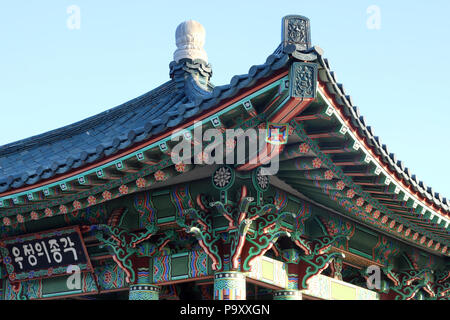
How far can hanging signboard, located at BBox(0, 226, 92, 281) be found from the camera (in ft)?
33.6

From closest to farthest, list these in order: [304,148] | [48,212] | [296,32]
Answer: [296,32], [304,148], [48,212]

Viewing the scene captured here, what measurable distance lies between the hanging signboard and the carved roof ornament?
169 inches

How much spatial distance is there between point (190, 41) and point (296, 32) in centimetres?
428

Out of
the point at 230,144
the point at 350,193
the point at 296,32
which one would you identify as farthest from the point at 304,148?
A: the point at 296,32

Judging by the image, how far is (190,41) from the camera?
11.5 m

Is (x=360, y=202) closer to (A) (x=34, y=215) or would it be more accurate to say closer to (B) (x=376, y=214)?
(B) (x=376, y=214)

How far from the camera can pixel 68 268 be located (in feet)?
34.3

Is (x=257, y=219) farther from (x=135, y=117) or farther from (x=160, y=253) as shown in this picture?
(x=135, y=117)

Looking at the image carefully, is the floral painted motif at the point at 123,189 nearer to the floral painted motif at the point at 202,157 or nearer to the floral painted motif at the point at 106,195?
the floral painted motif at the point at 106,195

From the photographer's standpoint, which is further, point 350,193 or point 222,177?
point 350,193

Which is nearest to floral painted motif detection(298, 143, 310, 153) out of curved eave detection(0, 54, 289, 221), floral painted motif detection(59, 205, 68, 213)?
curved eave detection(0, 54, 289, 221)

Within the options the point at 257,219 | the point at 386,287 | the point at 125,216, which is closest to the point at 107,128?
the point at 125,216

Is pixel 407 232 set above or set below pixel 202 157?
below

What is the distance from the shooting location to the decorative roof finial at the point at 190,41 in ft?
37.4
